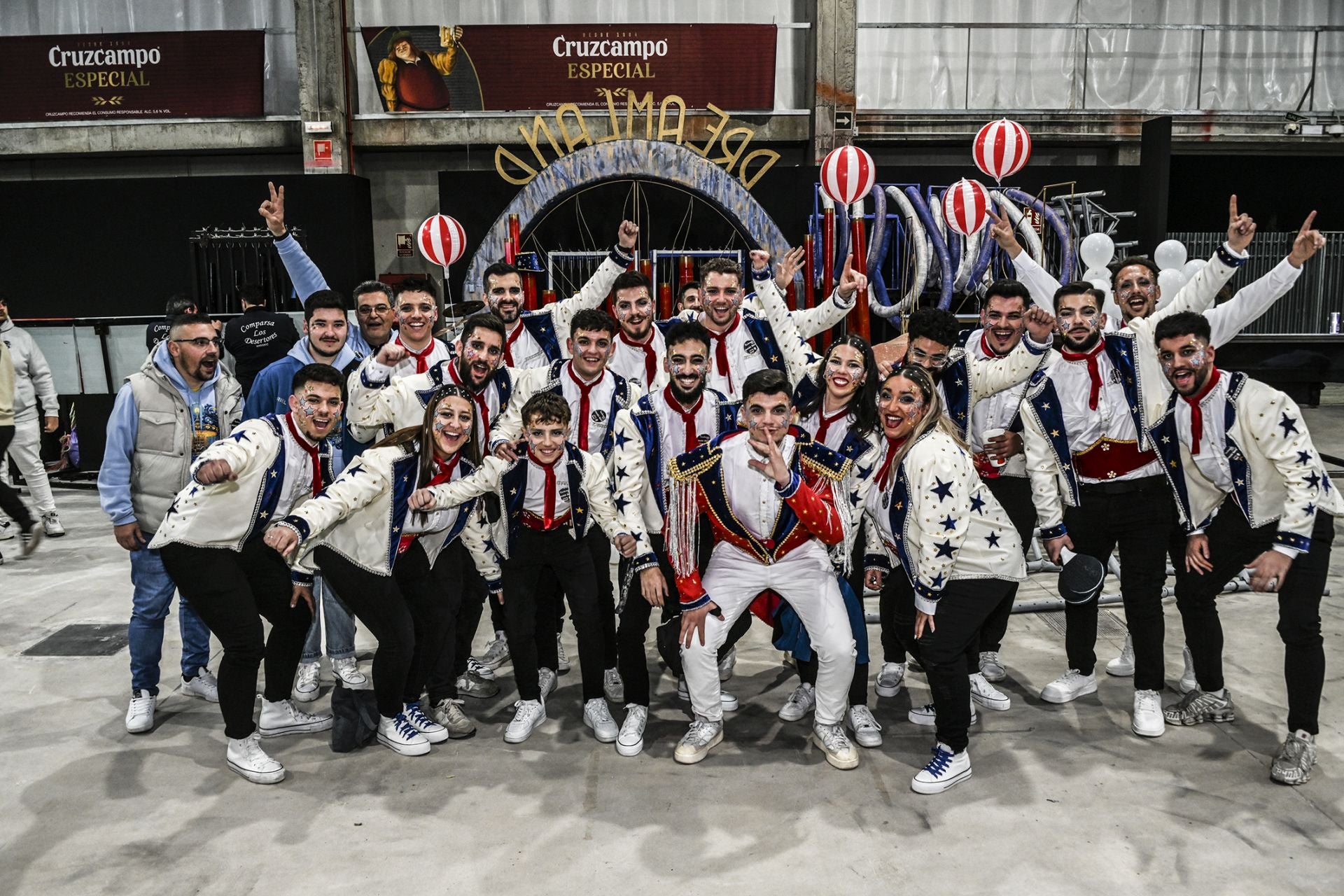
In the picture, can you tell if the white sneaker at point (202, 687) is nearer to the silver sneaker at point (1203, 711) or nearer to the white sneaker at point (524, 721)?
the white sneaker at point (524, 721)

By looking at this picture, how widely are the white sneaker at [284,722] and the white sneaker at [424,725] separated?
432 mm

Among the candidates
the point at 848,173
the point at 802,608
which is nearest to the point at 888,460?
the point at 802,608

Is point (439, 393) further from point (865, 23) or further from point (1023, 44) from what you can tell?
point (1023, 44)

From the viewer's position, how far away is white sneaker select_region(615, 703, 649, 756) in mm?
4094

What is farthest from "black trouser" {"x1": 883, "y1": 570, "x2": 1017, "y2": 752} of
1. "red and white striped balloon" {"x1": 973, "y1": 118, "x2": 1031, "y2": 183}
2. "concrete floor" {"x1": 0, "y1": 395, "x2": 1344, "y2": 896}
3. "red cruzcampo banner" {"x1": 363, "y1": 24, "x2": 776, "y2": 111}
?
"red cruzcampo banner" {"x1": 363, "y1": 24, "x2": 776, "y2": 111}

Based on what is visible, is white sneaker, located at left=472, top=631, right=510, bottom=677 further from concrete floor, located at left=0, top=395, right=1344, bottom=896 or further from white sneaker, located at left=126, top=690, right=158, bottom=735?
white sneaker, located at left=126, top=690, right=158, bottom=735

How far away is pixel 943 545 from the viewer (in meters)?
3.72

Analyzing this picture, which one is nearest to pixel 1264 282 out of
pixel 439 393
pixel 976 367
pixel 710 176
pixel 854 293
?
pixel 976 367

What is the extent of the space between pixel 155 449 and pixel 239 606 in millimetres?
976

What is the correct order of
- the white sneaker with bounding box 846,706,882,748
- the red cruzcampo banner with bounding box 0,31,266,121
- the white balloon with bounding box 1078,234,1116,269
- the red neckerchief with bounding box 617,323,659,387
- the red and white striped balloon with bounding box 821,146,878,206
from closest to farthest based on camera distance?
the white sneaker with bounding box 846,706,882,748
the red neckerchief with bounding box 617,323,659,387
the red and white striped balloon with bounding box 821,146,878,206
the white balloon with bounding box 1078,234,1116,269
the red cruzcampo banner with bounding box 0,31,266,121

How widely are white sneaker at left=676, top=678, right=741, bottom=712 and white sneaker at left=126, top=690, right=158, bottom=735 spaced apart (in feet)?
7.20

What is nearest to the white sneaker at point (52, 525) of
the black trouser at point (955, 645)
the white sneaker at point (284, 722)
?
the white sneaker at point (284, 722)

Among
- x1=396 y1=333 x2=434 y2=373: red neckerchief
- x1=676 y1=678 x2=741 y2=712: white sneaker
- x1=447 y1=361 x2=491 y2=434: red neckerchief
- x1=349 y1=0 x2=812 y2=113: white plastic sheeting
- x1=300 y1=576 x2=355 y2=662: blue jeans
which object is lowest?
x1=676 y1=678 x2=741 y2=712: white sneaker

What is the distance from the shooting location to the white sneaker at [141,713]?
4.36 metres
